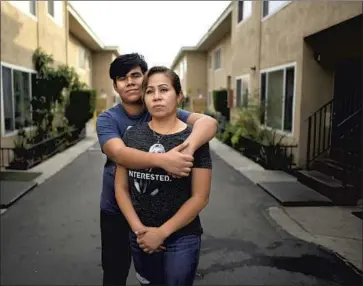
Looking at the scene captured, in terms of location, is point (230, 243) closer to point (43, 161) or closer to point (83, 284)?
point (83, 284)

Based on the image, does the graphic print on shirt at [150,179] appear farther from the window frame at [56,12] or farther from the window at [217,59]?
the window at [217,59]

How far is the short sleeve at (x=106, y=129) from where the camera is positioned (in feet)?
6.65

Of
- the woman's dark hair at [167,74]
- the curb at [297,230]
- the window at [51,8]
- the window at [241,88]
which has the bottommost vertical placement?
the curb at [297,230]

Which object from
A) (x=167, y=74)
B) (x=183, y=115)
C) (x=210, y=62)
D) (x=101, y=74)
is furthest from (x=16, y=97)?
(x=101, y=74)

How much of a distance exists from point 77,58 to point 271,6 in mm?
13317

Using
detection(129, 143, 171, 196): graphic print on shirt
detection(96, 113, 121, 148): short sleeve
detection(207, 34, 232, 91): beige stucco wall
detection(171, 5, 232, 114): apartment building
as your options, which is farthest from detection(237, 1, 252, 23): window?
detection(129, 143, 171, 196): graphic print on shirt

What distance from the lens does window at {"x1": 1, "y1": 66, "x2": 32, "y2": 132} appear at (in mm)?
9586

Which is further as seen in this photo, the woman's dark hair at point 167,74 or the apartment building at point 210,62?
the apartment building at point 210,62

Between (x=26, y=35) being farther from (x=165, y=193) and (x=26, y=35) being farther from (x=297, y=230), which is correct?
(x=165, y=193)

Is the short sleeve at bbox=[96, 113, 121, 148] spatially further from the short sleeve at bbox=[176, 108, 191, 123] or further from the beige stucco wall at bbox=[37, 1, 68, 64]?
the beige stucco wall at bbox=[37, 1, 68, 64]

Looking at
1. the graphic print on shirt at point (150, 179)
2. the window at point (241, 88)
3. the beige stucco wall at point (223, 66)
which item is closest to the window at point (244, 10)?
the window at point (241, 88)

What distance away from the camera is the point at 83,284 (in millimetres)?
3494

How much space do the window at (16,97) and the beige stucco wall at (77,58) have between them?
328 inches

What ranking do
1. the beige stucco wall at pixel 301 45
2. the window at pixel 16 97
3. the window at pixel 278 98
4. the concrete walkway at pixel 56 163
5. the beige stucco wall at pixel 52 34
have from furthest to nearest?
the beige stucco wall at pixel 52 34 < the window at pixel 278 98 < the window at pixel 16 97 < the concrete walkway at pixel 56 163 < the beige stucco wall at pixel 301 45
